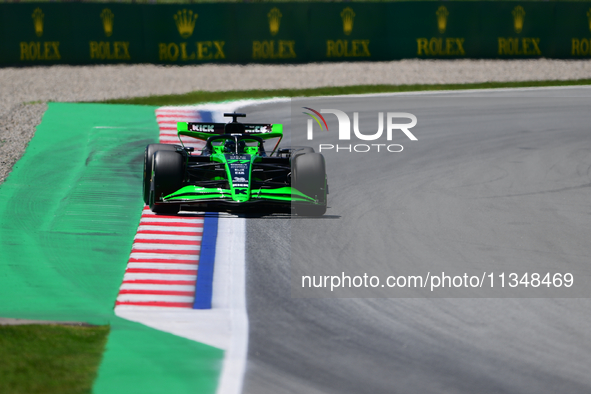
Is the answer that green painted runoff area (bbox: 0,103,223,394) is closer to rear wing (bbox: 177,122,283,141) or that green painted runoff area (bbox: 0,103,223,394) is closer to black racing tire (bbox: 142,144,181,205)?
black racing tire (bbox: 142,144,181,205)

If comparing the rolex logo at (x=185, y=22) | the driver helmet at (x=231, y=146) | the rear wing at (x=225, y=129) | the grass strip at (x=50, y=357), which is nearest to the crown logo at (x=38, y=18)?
the rolex logo at (x=185, y=22)

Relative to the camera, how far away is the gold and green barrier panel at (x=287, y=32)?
23.3 metres

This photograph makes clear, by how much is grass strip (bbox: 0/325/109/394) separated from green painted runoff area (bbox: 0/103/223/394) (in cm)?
13

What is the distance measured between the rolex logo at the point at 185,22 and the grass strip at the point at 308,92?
13.2 ft

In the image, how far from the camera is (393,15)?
79.4 ft

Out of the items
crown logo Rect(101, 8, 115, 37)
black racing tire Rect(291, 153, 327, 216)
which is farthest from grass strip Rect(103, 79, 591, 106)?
black racing tire Rect(291, 153, 327, 216)

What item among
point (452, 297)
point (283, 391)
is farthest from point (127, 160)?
point (283, 391)

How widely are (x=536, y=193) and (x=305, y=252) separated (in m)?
4.63

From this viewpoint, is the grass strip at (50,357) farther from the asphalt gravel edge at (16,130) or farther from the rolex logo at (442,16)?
the rolex logo at (442,16)

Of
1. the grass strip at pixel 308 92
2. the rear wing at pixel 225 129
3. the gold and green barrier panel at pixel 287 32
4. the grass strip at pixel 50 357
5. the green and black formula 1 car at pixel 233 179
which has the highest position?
the gold and green barrier panel at pixel 287 32

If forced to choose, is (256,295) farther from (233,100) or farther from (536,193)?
(233,100)

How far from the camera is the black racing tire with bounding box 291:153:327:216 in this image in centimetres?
974

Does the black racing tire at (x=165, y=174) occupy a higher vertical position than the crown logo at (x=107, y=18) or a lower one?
lower

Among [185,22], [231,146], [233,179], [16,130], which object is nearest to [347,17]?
[185,22]
